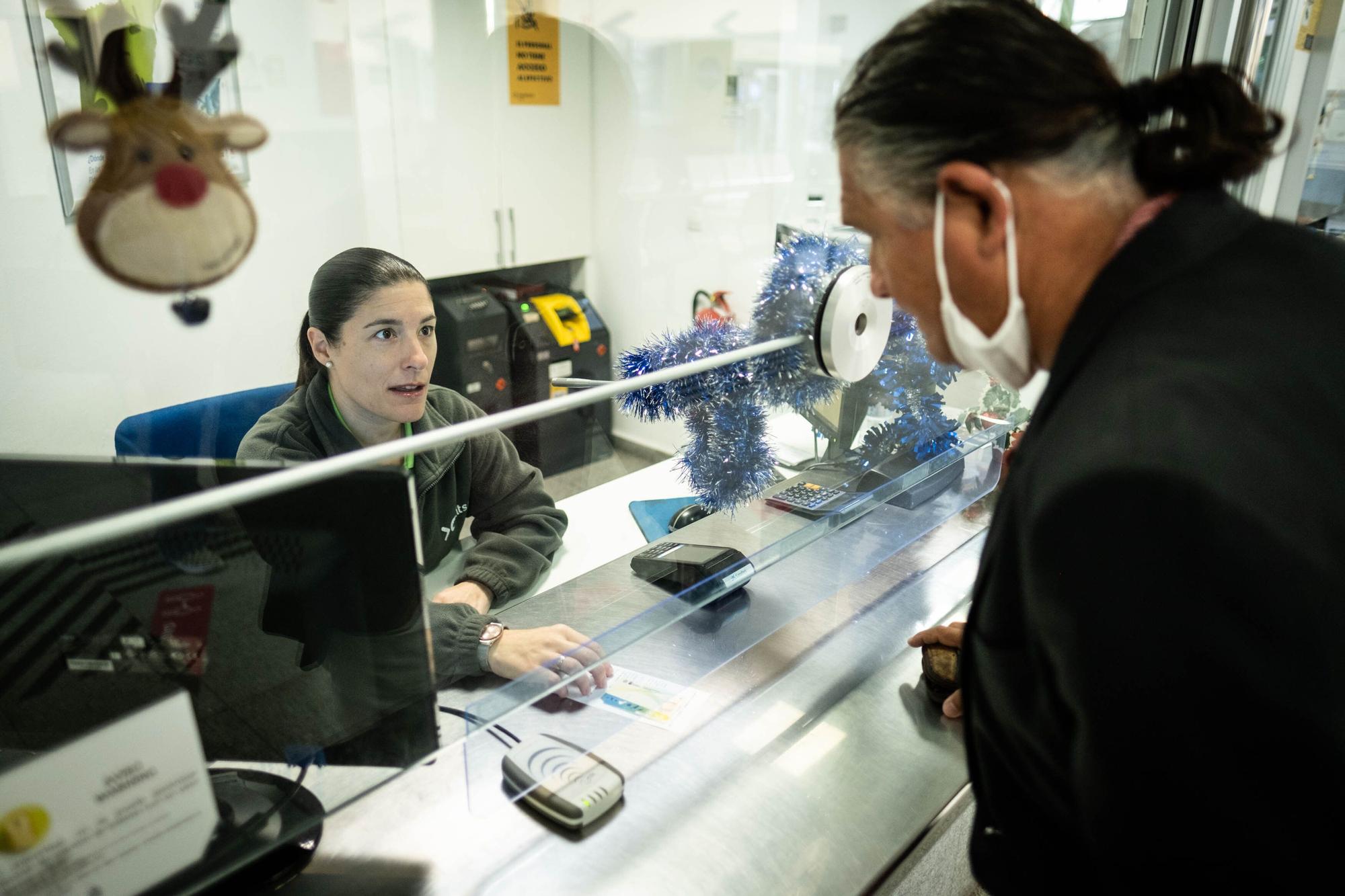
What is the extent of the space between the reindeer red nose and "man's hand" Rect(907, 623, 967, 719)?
0.88 meters

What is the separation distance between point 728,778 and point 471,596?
350mm

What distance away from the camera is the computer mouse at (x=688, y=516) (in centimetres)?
117

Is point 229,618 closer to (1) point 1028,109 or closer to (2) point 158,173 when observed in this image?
(2) point 158,173

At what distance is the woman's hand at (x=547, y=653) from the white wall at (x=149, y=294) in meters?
0.40

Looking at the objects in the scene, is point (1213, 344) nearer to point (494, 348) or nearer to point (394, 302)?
point (394, 302)

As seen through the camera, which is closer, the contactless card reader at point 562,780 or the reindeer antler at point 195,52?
the reindeer antler at point 195,52

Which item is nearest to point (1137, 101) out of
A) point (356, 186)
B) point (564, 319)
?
point (564, 319)

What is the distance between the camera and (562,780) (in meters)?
0.86

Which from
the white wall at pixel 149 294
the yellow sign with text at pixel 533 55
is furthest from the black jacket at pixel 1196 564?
the yellow sign with text at pixel 533 55

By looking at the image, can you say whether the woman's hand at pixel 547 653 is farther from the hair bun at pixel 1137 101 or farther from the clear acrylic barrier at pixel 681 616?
the hair bun at pixel 1137 101

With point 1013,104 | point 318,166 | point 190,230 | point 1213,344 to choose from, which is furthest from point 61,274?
point 1213,344

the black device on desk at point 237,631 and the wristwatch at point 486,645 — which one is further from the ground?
the black device on desk at point 237,631

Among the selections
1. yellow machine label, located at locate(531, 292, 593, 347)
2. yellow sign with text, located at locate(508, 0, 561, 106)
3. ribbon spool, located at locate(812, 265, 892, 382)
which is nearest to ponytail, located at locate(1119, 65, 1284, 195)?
ribbon spool, located at locate(812, 265, 892, 382)

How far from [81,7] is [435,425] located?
45 cm
